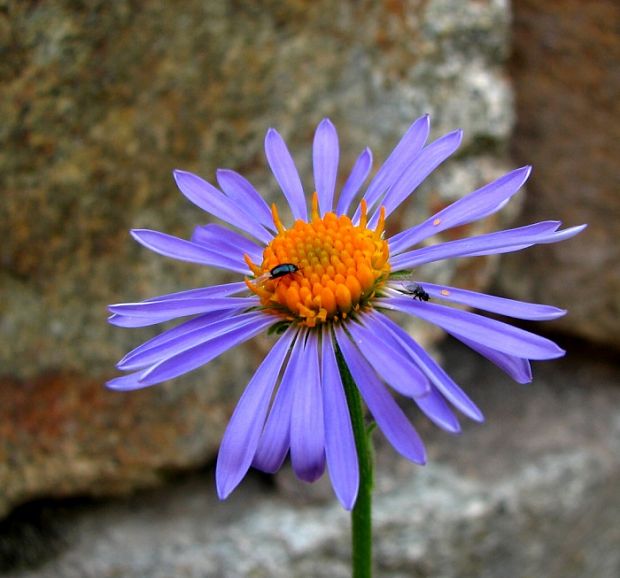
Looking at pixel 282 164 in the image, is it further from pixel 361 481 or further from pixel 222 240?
pixel 361 481

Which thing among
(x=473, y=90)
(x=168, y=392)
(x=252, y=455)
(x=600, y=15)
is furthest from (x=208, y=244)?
(x=600, y=15)

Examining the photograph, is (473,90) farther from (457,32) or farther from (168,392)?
(168,392)

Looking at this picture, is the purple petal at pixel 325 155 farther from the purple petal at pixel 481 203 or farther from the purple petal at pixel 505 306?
the purple petal at pixel 505 306

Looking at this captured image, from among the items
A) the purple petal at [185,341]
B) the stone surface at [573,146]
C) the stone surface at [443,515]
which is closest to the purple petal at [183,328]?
the purple petal at [185,341]

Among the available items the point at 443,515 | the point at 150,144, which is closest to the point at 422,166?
the point at 150,144

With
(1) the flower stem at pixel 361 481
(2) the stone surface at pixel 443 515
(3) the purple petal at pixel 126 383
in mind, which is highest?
(3) the purple petal at pixel 126 383
